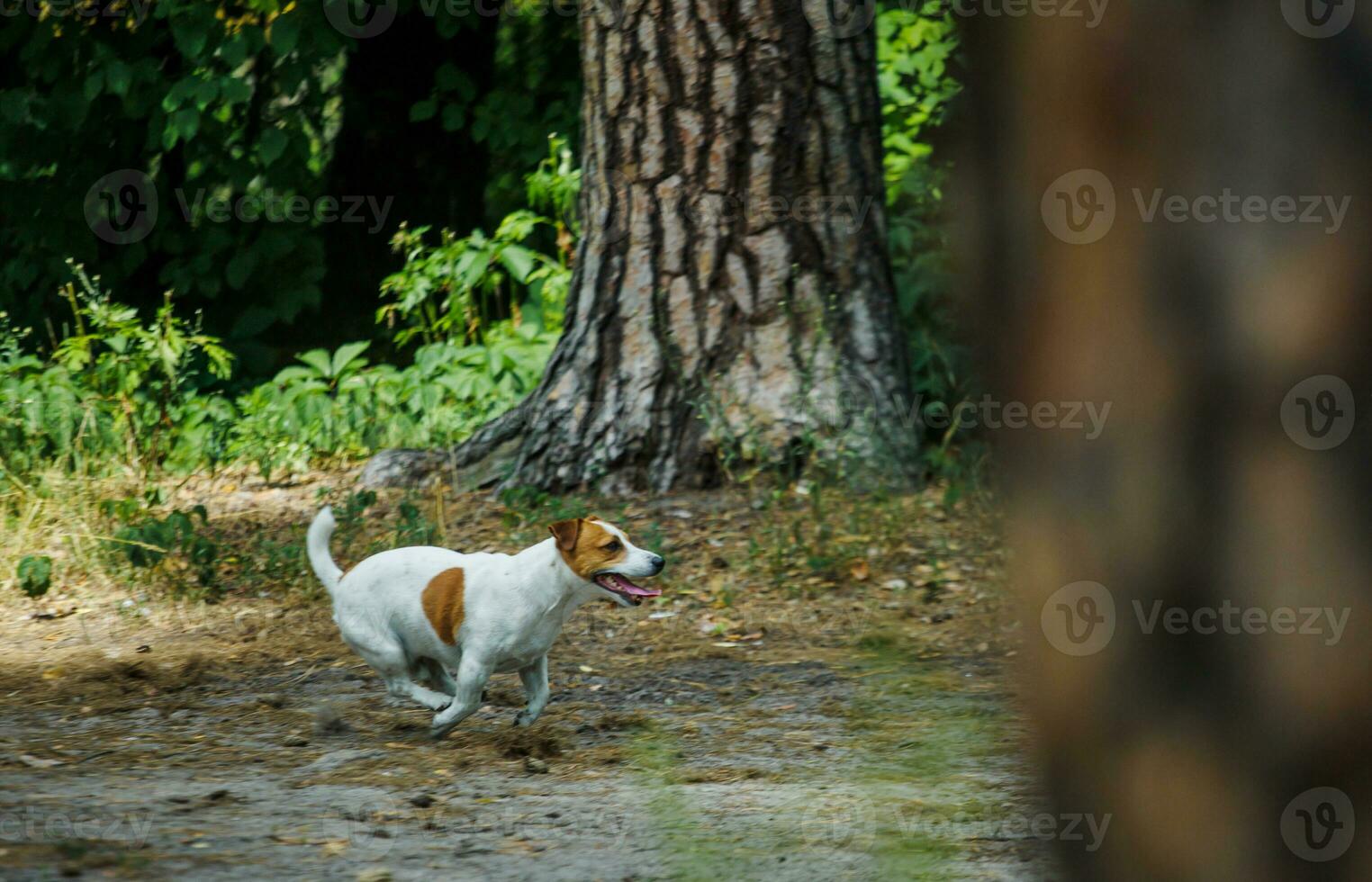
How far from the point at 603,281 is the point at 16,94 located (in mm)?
5802

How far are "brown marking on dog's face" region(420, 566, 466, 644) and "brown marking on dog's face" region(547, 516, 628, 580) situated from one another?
39 cm

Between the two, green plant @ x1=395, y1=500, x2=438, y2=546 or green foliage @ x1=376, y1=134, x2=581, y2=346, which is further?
green foliage @ x1=376, y1=134, x2=581, y2=346

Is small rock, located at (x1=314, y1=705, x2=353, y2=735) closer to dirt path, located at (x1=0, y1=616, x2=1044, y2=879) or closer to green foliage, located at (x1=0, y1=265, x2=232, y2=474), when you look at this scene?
dirt path, located at (x1=0, y1=616, x2=1044, y2=879)

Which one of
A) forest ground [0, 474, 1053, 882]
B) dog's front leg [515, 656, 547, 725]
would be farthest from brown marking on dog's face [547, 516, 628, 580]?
forest ground [0, 474, 1053, 882]

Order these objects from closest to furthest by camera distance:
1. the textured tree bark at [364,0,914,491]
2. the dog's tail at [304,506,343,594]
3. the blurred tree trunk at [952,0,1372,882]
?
the blurred tree trunk at [952,0,1372,882] < the dog's tail at [304,506,343,594] < the textured tree bark at [364,0,914,491]

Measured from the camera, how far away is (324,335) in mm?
12039

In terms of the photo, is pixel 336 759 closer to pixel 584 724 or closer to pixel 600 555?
pixel 584 724

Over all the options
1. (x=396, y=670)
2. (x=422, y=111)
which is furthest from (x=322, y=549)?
(x=422, y=111)

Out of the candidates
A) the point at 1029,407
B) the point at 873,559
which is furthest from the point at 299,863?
the point at 873,559

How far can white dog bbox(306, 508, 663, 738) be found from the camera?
473 centimetres

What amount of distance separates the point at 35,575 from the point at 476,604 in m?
2.85

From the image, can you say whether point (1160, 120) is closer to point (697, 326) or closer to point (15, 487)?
point (697, 326)

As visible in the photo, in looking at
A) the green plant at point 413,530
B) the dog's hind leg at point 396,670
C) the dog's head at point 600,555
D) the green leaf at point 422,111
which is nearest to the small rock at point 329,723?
the dog's hind leg at point 396,670

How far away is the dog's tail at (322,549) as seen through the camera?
518cm
